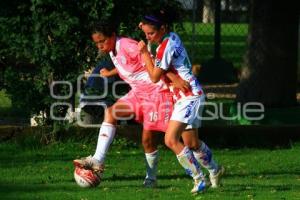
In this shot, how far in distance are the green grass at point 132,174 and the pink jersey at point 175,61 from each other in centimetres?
88

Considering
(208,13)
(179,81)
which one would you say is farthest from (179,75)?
(208,13)

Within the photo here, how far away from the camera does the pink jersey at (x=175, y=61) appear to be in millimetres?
8500

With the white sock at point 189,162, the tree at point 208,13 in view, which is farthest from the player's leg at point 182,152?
the tree at point 208,13

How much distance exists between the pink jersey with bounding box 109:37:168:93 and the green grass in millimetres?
916

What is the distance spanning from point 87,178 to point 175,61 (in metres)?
1.33

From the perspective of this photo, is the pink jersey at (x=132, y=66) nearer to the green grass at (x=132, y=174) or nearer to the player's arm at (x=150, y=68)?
the player's arm at (x=150, y=68)

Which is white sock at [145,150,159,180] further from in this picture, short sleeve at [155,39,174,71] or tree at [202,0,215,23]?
tree at [202,0,215,23]

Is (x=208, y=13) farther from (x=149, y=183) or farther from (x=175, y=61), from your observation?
(x=175, y=61)

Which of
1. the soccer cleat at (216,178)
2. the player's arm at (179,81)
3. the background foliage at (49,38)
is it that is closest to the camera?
the player's arm at (179,81)

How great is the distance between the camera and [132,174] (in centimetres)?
1016

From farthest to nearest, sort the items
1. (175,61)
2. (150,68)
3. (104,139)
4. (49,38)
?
(49,38) → (104,139) → (175,61) → (150,68)

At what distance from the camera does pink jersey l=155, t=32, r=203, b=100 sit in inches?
335

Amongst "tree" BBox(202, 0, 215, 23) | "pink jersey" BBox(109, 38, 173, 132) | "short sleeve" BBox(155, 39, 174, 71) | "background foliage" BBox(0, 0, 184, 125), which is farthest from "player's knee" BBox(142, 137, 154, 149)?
"tree" BBox(202, 0, 215, 23)

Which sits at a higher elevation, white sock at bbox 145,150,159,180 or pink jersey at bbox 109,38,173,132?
pink jersey at bbox 109,38,173,132
